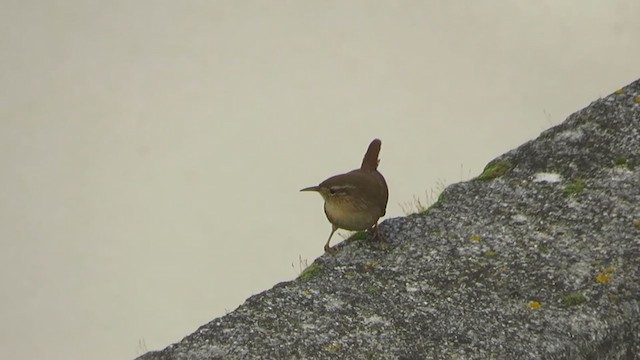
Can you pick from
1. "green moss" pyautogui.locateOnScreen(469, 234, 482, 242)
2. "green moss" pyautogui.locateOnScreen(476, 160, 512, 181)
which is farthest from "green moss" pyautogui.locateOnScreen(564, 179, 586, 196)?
"green moss" pyautogui.locateOnScreen(469, 234, 482, 242)

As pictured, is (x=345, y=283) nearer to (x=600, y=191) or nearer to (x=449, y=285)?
(x=449, y=285)

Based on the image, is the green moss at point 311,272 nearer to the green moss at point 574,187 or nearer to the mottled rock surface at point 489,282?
the mottled rock surface at point 489,282

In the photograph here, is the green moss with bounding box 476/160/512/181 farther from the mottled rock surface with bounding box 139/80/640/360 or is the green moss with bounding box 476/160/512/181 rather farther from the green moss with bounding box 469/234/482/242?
the green moss with bounding box 469/234/482/242

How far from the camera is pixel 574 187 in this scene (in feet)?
15.3

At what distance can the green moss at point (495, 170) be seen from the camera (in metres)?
4.93

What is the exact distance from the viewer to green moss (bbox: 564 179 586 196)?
4.64 metres

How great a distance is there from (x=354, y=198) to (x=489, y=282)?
3.56 ft

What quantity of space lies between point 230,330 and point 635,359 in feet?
5.07

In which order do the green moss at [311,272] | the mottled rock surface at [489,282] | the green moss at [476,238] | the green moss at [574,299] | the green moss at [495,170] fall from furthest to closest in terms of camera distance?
the green moss at [495,170] → the green moss at [476,238] → the green moss at [311,272] → the green moss at [574,299] → the mottled rock surface at [489,282]

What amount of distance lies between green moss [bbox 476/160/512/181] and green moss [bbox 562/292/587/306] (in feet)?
3.36

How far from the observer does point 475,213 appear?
15.3ft

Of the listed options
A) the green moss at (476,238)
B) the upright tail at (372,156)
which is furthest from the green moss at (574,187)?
the upright tail at (372,156)

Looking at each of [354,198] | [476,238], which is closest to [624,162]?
[476,238]

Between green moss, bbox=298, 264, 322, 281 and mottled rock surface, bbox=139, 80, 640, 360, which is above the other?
green moss, bbox=298, 264, 322, 281
